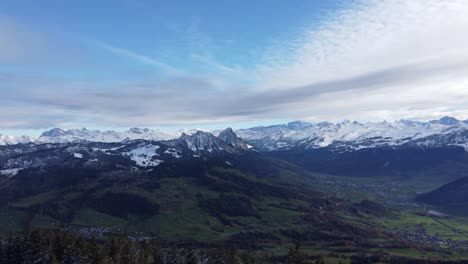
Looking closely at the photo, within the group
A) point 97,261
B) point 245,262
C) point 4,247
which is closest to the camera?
point 97,261

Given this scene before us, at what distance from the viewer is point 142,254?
152 m

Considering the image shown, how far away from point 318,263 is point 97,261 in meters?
63.7

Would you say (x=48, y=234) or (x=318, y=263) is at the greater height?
(x=48, y=234)

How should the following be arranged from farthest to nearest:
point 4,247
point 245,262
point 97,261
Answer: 1. point 245,262
2. point 4,247
3. point 97,261

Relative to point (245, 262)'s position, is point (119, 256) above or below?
above

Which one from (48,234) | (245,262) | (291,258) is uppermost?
(48,234)

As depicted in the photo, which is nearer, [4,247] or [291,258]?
[291,258]

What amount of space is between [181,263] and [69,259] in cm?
3917

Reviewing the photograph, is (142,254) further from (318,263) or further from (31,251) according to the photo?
(318,263)

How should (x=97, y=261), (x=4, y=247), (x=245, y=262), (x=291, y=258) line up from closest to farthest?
(x=97, y=261) → (x=291, y=258) → (x=4, y=247) → (x=245, y=262)

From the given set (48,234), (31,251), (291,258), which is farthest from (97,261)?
(291,258)

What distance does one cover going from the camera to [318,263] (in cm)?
13175

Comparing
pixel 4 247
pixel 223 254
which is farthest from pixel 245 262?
pixel 4 247

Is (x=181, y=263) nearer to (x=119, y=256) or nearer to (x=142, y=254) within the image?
(x=142, y=254)
